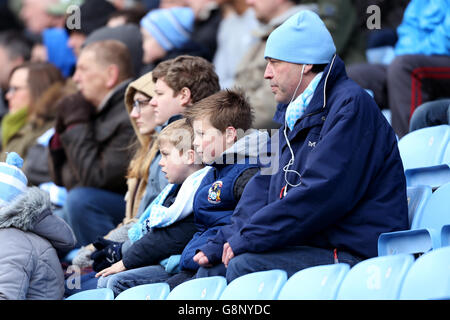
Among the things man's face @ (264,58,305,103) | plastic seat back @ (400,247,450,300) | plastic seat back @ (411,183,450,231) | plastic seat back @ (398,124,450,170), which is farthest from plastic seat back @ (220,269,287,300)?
plastic seat back @ (398,124,450,170)

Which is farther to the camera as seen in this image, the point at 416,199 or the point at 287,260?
the point at 416,199

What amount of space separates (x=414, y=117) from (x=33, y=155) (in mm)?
3438

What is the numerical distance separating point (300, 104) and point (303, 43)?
0.29m

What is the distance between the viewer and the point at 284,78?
13.3 feet

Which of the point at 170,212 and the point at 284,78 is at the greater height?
the point at 284,78

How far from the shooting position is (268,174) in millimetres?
4074

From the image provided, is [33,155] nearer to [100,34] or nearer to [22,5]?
[100,34]

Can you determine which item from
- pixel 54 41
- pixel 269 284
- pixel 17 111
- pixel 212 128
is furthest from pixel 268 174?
pixel 54 41

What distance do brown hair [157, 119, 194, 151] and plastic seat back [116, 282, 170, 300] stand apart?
0.89 meters

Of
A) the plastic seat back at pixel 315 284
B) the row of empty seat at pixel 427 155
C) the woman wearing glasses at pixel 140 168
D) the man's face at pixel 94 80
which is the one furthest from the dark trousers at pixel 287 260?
the man's face at pixel 94 80

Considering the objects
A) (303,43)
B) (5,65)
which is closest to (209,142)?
(303,43)

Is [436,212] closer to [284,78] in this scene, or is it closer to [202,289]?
[284,78]

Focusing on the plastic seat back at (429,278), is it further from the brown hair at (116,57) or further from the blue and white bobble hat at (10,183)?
the brown hair at (116,57)

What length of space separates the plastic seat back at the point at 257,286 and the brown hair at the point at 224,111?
1103 millimetres
